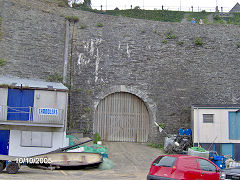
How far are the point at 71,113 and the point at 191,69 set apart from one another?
31.3 feet

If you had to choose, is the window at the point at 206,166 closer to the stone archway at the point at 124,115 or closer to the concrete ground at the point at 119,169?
the concrete ground at the point at 119,169

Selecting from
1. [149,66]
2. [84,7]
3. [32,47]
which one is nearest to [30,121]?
[32,47]

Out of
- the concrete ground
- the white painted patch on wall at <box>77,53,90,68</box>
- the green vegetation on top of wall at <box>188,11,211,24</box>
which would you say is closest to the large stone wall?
the white painted patch on wall at <box>77,53,90,68</box>

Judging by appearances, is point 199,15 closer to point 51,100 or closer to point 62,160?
point 51,100

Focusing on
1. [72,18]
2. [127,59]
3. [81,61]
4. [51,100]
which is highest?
[72,18]

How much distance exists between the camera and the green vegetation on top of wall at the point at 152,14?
96.2ft

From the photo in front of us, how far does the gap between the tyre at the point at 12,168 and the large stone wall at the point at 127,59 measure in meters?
8.84

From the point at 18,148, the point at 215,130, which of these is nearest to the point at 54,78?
the point at 18,148

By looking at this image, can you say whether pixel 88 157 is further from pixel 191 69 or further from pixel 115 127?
pixel 191 69

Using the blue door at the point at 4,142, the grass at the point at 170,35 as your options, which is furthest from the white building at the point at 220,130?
the blue door at the point at 4,142

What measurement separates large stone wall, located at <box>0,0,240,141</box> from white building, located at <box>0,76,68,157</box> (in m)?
4.81

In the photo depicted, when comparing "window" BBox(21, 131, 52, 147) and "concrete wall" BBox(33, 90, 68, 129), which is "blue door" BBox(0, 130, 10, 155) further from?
"concrete wall" BBox(33, 90, 68, 129)

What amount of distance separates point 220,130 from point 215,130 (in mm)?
291

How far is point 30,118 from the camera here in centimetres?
1477
